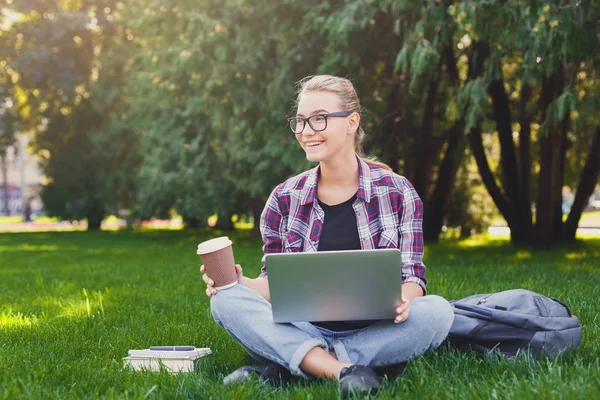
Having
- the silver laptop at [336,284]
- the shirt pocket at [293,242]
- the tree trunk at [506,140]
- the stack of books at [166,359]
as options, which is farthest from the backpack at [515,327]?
the tree trunk at [506,140]

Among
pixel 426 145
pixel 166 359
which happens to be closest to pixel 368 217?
pixel 166 359

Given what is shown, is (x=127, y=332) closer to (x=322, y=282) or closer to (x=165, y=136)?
(x=322, y=282)

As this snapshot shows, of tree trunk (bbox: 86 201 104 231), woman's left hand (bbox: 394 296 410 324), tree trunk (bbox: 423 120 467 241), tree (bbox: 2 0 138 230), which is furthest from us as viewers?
tree trunk (bbox: 86 201 104 231)

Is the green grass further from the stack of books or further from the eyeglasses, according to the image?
the eyeglasses

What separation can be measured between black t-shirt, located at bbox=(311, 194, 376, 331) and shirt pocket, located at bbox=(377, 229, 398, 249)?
0.11 metres

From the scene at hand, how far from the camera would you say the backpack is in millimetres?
3658

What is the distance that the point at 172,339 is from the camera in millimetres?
4707

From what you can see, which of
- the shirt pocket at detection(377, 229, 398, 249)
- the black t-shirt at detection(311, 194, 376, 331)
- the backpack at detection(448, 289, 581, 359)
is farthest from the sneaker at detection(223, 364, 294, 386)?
the backpack at detection(448, 289, 581, 359)

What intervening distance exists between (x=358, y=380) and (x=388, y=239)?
0.79 meters

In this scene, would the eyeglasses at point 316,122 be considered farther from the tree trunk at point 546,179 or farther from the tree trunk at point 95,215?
the tree trunk at point 95,215

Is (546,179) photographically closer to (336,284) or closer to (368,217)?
(368,217)

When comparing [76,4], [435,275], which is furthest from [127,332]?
[76,4]

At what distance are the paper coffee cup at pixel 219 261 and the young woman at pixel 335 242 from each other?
4cm

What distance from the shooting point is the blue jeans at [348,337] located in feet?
11.5
